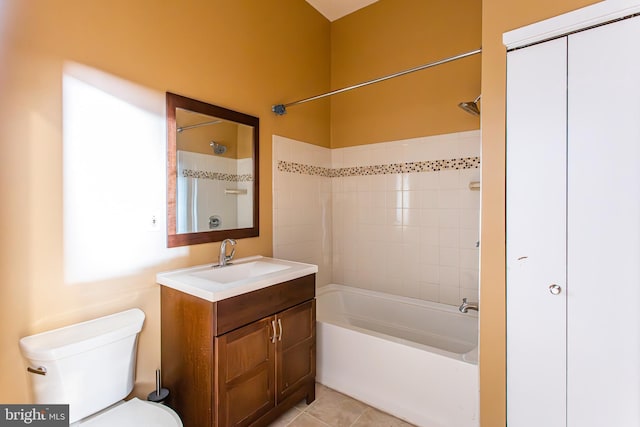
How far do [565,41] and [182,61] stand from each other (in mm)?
1932

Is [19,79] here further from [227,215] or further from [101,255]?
[227,215]

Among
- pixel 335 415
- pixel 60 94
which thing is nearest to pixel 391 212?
pixel 335 415

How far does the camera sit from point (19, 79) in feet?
4.12

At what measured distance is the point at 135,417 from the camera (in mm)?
1277

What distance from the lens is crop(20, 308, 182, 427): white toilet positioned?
1211mm

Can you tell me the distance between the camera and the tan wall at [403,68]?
7.63ft

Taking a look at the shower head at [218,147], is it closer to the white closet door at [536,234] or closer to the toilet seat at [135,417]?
the toilet seat at [135,417]

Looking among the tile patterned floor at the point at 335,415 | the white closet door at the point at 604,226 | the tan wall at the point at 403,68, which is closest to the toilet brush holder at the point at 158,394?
the tile patterned floor at the point at 335,415

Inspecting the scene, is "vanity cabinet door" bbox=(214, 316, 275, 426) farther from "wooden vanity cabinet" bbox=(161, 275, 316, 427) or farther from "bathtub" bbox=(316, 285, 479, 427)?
"bathtub" bbox=(316, 285, 479, 427)

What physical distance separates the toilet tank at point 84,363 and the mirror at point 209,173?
54 centimetres

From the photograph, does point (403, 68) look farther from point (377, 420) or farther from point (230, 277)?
point (377, 420)

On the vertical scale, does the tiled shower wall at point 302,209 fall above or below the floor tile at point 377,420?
above

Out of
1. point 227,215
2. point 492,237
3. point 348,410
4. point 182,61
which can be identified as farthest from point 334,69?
point 348,410

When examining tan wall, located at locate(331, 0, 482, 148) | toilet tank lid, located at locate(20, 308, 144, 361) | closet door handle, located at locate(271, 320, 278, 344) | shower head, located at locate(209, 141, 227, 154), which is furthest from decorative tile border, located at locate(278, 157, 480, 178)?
toilet tank lid, located at locate(20, 308, 144, 361)
